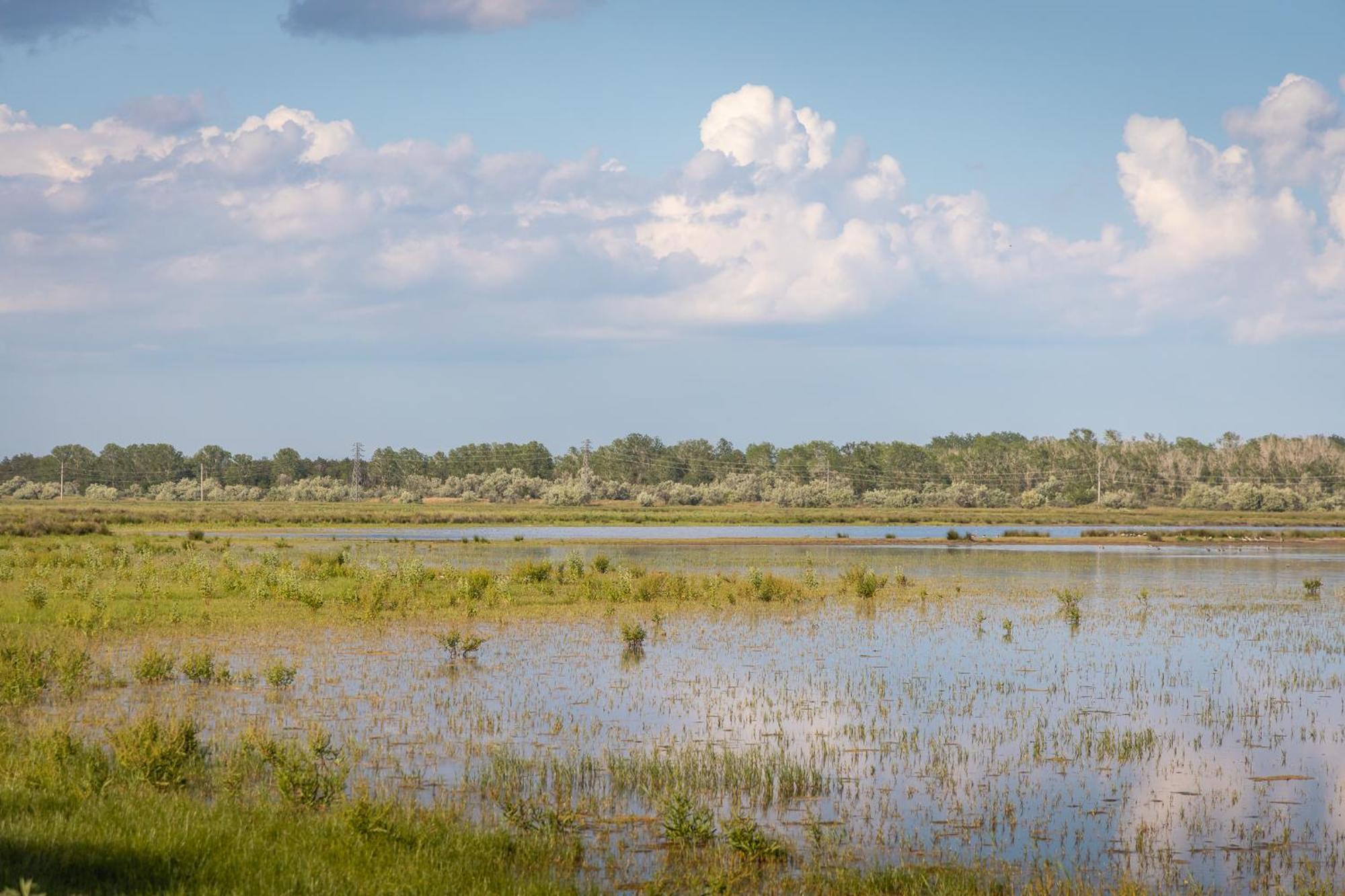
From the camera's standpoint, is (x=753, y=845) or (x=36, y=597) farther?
(x=36, y=597)

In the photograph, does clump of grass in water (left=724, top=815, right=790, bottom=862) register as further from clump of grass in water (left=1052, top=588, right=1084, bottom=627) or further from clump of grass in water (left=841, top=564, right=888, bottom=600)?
clump of grass in water (left=841, top=564, right=888, bottom=600)

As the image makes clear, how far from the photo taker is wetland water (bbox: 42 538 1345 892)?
1345 cm

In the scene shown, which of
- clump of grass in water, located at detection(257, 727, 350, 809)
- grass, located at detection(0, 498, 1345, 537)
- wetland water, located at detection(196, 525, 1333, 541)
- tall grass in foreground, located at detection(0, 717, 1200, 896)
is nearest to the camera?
tall grass in foreground, located at detection(0, 717, 1200, 896)

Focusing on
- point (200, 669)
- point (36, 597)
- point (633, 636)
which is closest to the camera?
point (200, 669)

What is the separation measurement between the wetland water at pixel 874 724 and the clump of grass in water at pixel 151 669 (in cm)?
56

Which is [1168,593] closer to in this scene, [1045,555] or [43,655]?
[1045,555]

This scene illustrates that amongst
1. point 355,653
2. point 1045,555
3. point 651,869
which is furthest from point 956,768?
point 1045,555

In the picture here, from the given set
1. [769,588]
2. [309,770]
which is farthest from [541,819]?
[769,588]

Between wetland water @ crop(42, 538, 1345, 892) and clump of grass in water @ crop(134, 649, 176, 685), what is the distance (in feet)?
1.84

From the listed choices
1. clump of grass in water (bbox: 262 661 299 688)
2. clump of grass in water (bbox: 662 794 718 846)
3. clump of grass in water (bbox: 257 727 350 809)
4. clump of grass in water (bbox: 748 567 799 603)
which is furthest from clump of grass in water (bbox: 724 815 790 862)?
clump of grass in water (bbox: 748 567 799 603)

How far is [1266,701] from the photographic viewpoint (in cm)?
2156

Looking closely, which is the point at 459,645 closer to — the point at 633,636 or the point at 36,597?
the point at 633,636

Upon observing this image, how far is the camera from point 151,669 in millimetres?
20797

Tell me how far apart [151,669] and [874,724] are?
12.8m
